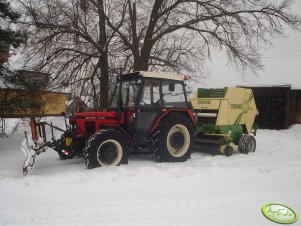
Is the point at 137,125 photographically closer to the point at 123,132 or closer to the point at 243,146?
the point at 123,132

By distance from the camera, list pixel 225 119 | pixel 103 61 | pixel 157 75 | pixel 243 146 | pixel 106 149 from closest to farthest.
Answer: pixel 106 149
pixel 157 75
pixel 243 146
pixel 225 119
pixel 103 61

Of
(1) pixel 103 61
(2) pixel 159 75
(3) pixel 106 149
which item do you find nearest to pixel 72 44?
(1) pixel 103 61

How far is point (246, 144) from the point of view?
1011 centimetres

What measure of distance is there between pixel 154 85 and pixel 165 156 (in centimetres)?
174

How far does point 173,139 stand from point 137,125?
3.59ft

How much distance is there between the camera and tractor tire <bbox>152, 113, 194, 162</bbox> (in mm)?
8219

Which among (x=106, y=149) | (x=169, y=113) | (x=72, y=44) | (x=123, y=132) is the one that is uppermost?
(x=72, y=44)

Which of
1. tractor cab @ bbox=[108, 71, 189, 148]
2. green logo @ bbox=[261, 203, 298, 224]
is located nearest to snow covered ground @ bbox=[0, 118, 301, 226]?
green logo @ bbox=[261, 203, 298, 224]

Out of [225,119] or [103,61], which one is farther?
[103,61]

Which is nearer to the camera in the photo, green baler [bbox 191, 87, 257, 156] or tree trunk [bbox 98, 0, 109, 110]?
green baler [bbox 191, 87, 257, 156]

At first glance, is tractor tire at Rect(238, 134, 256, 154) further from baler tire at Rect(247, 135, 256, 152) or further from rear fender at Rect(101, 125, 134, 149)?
rear fender at Rect(101, 125, 134, 149)

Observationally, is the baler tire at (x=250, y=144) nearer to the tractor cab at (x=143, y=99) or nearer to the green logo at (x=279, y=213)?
the tractor cab at (x=143, y=99)

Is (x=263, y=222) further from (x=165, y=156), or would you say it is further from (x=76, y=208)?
(x=165, y=156)

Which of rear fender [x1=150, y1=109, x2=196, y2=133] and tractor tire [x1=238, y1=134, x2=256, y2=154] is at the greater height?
rear fender [x1=150, y1=109, x2=196, y2=133]
